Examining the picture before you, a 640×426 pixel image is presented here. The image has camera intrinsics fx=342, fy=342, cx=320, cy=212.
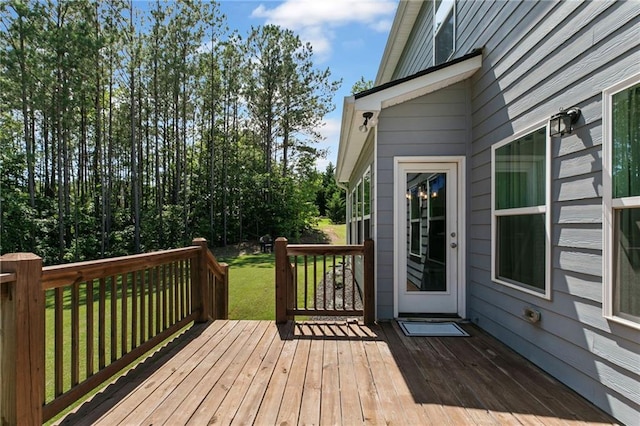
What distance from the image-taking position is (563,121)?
242 cm

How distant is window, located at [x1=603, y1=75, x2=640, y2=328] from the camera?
73.9 inches

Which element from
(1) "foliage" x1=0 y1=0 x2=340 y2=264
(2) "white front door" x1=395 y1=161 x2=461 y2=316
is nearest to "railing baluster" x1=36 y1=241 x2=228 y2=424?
(2) "white front door" x1=395 y1=161 x2=461 y2=316

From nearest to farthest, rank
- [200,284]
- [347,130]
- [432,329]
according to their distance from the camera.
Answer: [432,329], [200,284], [347,130]

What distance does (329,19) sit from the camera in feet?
19.7

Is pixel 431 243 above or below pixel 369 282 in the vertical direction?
above

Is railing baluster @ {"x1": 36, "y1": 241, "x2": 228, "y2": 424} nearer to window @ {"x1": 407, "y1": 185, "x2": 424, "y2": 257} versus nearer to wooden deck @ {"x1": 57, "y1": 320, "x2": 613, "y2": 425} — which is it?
wooden deck @ {"x1": 57, "y1": 320, "x2": 613, "y2": 425}

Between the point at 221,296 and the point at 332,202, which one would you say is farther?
the point at 332,202

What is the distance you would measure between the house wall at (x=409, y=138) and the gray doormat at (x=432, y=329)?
1.14 ft

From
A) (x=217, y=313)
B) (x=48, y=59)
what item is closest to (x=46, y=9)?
(x=48, y=59)

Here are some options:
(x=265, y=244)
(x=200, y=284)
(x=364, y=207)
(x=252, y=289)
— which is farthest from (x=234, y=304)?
(x=265, y=244)

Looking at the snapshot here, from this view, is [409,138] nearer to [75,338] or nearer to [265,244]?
[75,338]

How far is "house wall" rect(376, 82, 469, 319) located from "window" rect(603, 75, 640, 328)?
73.8 inches

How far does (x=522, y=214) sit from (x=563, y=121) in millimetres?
845

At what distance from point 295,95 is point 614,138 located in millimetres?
16353
